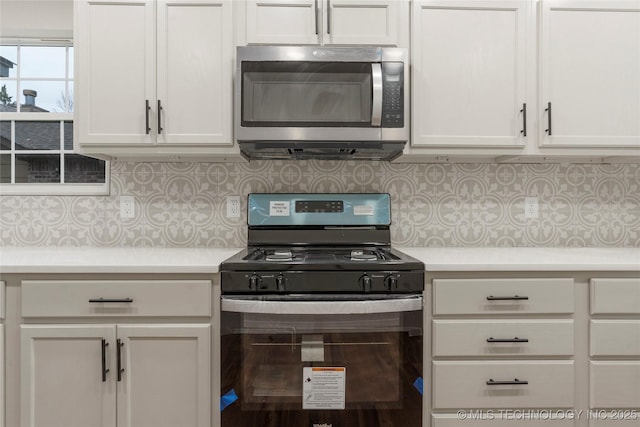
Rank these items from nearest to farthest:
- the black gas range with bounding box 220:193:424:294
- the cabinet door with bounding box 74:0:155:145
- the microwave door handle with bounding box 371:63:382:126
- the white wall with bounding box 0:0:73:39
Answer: the microwave door handle with bounding box 371:63:382:126 < the cabinet door with bounding box 74:0:155:145 < the black gas range with bounding box 220:193:424:294 < the white wall with bounding box 0:0:73:39

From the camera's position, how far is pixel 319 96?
1.76m

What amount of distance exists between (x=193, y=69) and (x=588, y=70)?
188 centimetres

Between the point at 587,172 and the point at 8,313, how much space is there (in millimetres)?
2927

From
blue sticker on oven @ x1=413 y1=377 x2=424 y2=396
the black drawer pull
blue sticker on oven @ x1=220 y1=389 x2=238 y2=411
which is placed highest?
the black drawer pull

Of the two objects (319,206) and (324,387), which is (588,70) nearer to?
(319,206)

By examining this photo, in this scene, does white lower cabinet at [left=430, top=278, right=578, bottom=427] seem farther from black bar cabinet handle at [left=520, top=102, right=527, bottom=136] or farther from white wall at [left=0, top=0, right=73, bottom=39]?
white wall at [left=0, top=0, right=73, bottom=39]

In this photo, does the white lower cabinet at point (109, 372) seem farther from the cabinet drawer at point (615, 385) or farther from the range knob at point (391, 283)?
the cabinet drawer at point (615, 385)

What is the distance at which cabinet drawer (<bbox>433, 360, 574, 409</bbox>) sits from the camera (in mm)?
1593

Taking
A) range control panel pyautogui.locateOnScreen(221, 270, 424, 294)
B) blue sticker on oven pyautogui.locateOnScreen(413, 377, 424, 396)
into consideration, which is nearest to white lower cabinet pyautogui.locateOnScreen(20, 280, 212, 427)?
range control panel pyautogui.locateOnScreen(221, 270, 424, 294)

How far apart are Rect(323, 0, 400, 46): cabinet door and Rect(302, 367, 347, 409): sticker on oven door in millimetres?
1462

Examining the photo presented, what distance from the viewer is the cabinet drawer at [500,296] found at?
159 cm

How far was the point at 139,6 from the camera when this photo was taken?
5.93 feet

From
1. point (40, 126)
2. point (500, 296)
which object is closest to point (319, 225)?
point (500, 296)

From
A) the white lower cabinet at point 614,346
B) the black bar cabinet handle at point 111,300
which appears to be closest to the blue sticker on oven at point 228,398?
the black bar cabinet handle at point 111,300
